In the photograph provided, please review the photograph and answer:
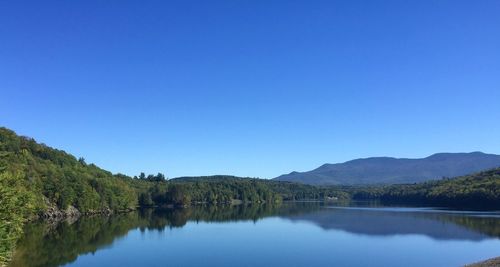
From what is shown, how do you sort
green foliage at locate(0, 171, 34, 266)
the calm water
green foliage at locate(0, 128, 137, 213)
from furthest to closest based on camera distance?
green foliage at locate(0, 128, 137, 213), the calm water, green foliage at locate(0, 171, 34, 266)

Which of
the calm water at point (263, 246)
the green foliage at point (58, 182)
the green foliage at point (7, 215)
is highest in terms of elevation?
the green foliage at point (58, 182)

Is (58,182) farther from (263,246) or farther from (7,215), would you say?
(7,215)

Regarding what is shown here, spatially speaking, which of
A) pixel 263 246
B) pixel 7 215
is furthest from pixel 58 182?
pixel 7 215

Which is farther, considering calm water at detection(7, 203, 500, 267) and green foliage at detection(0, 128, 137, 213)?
green foliage at detection(0, 128, 137, 213)

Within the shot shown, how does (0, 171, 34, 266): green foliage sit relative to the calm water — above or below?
above

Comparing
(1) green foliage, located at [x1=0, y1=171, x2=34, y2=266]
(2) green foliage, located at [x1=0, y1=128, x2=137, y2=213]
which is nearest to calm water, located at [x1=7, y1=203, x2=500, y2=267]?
(1) green foliage, located at [x1=0, y1=171, x2=34, y2=266]

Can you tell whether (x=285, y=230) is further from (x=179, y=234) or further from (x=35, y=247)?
(x=35, y=247)

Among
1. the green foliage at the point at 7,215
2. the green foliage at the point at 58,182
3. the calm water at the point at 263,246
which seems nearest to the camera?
the green foliage at the point at 7,215

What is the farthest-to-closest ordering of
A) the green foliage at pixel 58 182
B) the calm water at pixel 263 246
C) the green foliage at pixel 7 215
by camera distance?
the green foliage at pixel 58 182
the calm water at pixel 263 246
the green foliage at pixel 7 215

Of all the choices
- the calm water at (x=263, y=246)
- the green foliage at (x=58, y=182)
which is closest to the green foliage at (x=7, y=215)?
the calm water at (x=263, y=246)

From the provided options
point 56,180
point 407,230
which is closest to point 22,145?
point 56,180

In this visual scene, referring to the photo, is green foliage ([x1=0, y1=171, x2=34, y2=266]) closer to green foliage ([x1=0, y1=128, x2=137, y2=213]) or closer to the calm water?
the calm water

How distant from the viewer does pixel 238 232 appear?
97438mm

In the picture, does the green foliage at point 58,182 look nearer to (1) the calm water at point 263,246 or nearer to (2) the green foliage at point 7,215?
(1) the calm water at point 263,246
